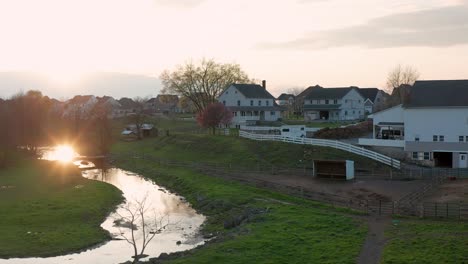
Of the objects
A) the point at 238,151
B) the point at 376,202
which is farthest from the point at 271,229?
the point at 238,151

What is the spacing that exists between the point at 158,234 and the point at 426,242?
52.9ft

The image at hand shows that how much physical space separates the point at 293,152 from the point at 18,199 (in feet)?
95.7

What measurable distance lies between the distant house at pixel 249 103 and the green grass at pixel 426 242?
201 ft

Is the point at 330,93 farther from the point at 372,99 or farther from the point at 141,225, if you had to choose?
the point at 141,225

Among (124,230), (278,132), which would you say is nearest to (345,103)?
(278,132)

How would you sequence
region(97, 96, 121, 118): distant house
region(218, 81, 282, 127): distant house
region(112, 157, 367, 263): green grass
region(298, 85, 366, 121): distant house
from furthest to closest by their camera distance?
1. region(97, 96, 121, 118): distant house
2. region(298, 85, 366, 121): distant house
3. region(218, 81, 282, 127): distant house
4. region(112, 157, 367, 263): green grass

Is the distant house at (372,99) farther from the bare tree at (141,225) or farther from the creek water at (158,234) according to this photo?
the bare tree at (141,225)

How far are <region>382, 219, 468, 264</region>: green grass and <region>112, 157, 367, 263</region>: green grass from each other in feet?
5.79

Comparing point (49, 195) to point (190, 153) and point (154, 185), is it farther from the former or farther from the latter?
point (190, 153)

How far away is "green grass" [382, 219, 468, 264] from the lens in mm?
23312

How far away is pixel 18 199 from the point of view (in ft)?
132

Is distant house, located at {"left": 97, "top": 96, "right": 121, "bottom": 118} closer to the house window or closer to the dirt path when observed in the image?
the house window

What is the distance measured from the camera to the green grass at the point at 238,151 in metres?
54.2

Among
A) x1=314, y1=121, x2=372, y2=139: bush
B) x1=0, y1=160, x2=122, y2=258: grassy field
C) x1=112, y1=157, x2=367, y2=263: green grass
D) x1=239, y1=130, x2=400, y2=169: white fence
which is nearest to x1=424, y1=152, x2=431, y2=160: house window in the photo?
x1=239, y1=130, x2=400, y2=169: white fence
